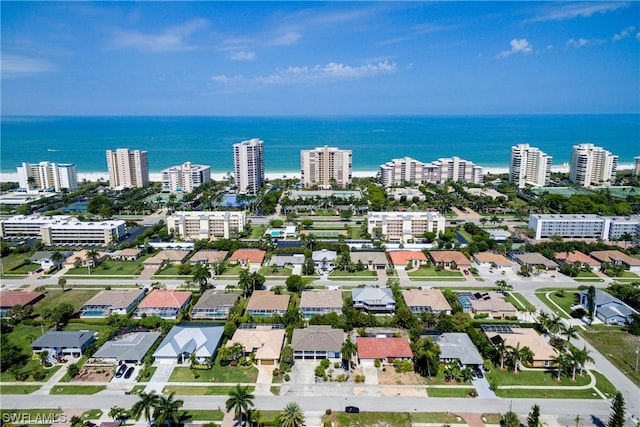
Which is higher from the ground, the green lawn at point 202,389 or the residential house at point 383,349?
the residential house at point 383,349

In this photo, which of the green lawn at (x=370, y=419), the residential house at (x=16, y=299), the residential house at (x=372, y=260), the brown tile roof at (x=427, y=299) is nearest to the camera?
the green lawn at (x=370, y=419)

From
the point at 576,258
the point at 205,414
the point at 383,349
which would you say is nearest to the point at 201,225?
the point at 383,349

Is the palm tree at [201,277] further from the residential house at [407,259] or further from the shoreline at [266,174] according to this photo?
the shoreline at [266,174]

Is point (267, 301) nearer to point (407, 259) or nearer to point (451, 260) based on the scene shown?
point (407, 259)

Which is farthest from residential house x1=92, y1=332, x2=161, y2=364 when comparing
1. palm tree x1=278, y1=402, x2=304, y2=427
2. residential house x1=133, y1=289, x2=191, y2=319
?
palm tree x1=278, y1=402, x2=304, y2=427

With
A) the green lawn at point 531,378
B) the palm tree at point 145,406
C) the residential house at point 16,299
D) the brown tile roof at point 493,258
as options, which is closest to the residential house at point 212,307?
the palm tree at point 145,406

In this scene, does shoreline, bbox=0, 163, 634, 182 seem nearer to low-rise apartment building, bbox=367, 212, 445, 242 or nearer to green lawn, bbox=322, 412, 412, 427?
low-rise apartment building, bbox=367, 212, 445, 242
